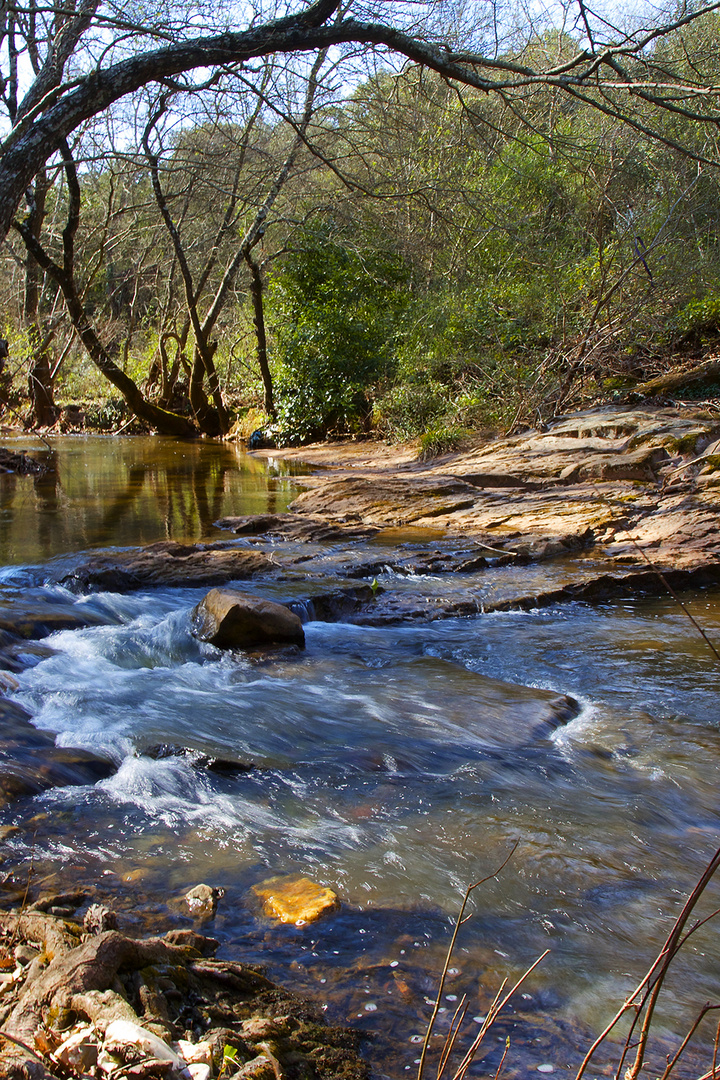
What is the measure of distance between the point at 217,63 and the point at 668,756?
5.89 m

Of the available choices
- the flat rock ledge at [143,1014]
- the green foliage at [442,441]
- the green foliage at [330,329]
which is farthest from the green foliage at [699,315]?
the flat rock ledge at [143,1014]

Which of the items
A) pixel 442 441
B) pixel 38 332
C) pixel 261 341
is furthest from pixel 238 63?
pixel 261 341

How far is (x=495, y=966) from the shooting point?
2.55 meters

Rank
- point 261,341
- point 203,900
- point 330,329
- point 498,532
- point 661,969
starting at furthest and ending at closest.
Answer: point 261,341, point 330,329, point 498,532, point 203,900, point 661,969

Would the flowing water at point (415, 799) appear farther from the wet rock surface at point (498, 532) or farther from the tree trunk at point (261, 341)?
the tree trunk at point (261, 341)

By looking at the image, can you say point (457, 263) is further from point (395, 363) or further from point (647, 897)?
point (647, 897)

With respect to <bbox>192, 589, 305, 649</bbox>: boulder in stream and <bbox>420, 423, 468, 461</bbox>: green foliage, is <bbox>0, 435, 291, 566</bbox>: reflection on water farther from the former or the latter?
<bbox>192, 589, 305, 649</bbox>: boulder in stream

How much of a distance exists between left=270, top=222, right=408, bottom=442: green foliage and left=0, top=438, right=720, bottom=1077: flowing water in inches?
481

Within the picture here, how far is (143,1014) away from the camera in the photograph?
1.92 meters

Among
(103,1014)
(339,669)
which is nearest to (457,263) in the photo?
(339,669)

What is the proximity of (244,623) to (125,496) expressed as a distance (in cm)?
710

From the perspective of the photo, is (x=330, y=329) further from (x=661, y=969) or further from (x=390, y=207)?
(x=661, y=969)

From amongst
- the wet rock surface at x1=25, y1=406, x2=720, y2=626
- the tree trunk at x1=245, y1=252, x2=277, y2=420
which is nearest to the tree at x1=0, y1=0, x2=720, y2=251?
the wet rock surface at x1=25, y1=406, x2=720, y2=626

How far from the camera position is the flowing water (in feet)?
8.32
